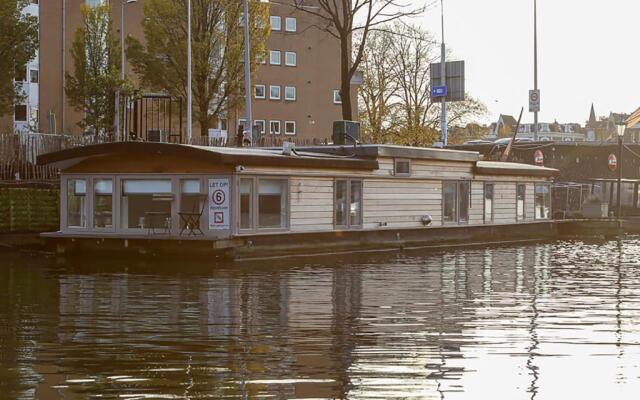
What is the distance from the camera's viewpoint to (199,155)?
30.7m

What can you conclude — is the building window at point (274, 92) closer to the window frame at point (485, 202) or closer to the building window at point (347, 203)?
the window frame at point (485, 202)

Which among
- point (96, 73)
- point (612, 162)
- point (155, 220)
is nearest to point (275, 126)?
point (612, 162)

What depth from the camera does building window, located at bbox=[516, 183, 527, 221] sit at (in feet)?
153

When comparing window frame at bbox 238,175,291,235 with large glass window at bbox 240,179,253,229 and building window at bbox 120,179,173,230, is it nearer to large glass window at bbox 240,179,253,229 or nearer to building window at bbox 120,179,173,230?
large glass window at bbox 240,179,253,229

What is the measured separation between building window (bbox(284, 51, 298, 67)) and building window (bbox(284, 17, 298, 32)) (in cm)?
228

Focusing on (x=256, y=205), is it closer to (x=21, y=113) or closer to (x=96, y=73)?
(x=96, y=73)

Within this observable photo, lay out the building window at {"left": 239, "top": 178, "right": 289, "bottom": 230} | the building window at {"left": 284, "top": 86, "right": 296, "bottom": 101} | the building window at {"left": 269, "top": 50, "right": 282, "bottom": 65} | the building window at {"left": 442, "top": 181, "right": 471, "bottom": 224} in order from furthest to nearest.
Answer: the building window at {"left": 284, "top": 86, "right": 296, "bottom": 101}
the building window at {"left": 269, "top": 50, "right": 282, "bottom": 65}
the building window at {"left": 442, "top": 181, "right": 471, "bottom": 224}
the building window at {"left": 239, "top": 178, "right": 289, "bottom": 230}

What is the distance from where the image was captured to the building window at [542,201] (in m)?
48.2

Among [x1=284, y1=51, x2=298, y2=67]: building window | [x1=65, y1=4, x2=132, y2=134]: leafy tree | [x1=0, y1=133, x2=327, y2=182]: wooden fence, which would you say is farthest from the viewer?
[x1=284, y1=51, x2=298, y2=67]: building window

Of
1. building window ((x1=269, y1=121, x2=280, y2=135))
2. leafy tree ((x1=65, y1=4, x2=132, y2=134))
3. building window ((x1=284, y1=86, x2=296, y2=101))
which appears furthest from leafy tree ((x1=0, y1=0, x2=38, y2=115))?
building window ((x1=284, y1=86, x2=296, y2=101))

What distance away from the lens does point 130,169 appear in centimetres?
3272

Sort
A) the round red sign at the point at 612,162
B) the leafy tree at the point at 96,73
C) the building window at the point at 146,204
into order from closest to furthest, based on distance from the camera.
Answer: the building window at the point at 146,204 < the leafy tree at the point at 96,73 < the round red sign at the point at 612,162

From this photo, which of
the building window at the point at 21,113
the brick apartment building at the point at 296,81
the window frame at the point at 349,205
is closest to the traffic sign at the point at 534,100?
the brick apartment building at the point at 296,81

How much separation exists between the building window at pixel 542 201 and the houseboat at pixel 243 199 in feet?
30.4
